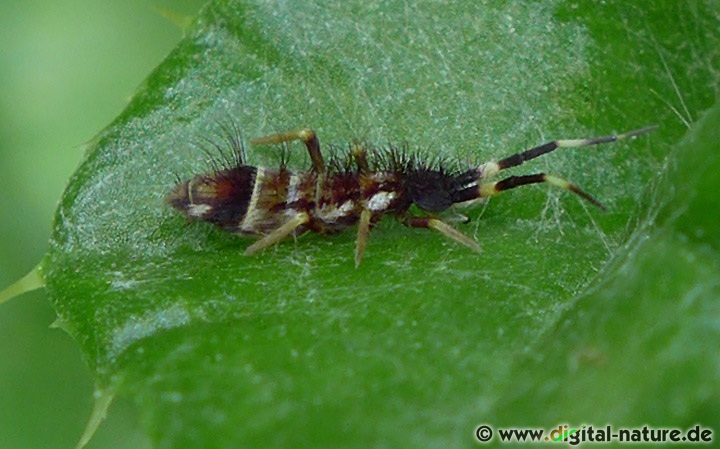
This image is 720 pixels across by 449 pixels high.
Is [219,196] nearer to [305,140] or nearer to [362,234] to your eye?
[305,140]

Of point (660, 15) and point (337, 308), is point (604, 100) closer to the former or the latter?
point (660, 15)

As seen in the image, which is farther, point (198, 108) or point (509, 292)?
point (198, 108)

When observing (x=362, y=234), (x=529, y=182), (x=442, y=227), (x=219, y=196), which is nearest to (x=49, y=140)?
(x=219, y=196)

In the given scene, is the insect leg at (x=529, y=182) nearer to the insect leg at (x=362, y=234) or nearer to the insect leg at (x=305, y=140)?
the insect leg at (x=362, y=234)

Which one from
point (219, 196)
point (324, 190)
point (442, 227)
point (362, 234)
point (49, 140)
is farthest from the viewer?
point (49, 140)

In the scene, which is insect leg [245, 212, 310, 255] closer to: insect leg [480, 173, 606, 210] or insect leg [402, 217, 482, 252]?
insect leg [402, 217, 482, 252]

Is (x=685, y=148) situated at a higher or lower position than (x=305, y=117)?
lower

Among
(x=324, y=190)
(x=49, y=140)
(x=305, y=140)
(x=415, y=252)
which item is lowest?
(x=415, y=252)

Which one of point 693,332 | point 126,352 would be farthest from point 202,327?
point 693,332

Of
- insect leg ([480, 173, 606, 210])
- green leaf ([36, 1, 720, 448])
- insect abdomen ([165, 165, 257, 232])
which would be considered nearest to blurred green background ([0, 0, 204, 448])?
insect abdomen ([165, 165, 257, 232])
